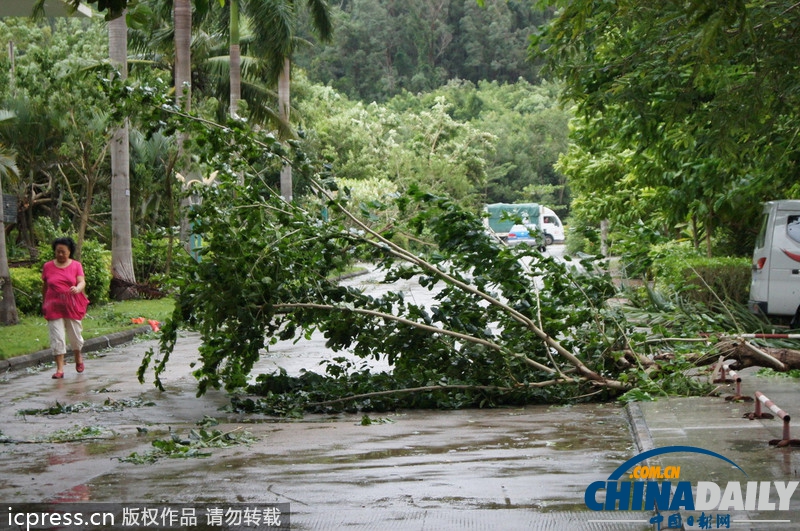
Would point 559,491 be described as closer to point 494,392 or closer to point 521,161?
point 494,392

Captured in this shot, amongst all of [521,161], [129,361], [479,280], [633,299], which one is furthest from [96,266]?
[521,161]

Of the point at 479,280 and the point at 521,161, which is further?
the point at 521,161

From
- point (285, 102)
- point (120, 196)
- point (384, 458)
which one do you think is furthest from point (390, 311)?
point (285, 102)

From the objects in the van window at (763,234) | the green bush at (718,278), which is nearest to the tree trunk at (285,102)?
the green bush at (718,278)

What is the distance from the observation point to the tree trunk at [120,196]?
23.5m

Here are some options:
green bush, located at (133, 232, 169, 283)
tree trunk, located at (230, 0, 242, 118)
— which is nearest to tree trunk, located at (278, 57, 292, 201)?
tree trunk, located at (230, 0, 242, 118)

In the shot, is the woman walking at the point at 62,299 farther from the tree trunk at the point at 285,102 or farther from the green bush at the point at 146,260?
the tree trunk at the point at 285,102

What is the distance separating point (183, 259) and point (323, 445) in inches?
142

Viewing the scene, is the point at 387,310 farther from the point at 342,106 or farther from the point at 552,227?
the point at 342,106

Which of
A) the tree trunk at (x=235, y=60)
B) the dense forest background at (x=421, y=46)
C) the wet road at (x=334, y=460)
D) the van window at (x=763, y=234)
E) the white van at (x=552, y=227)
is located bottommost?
the wet road at (x=334, y=460)

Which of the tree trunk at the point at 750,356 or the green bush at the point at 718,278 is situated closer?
the tree trunk at the point at 750,356

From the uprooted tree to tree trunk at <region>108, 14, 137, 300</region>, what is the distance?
13150 millimetres

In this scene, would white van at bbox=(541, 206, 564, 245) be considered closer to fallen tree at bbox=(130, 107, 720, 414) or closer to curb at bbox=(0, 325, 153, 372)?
curb at bbox=(0, 325, 153, 372)

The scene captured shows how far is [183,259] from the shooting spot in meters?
11.2
